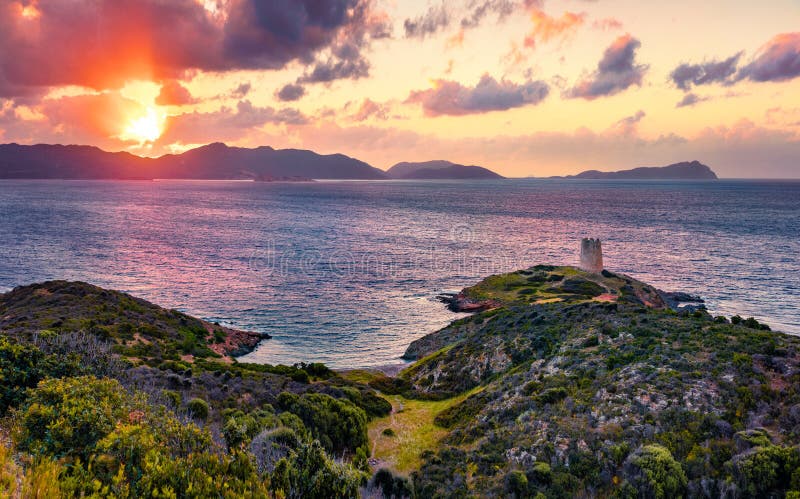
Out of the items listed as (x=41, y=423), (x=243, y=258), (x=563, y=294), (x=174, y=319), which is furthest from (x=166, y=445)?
(x=243, y=258)

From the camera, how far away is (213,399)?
2698 cm

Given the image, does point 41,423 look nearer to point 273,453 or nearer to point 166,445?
point 166,445

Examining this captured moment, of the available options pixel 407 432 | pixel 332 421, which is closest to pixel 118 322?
pixel 332 421

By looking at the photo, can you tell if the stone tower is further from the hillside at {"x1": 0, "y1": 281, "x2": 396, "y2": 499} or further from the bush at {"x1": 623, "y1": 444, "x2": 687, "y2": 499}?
the bush at {"x1": 623, "y1": 444, "x2": 687, "y2": 499}

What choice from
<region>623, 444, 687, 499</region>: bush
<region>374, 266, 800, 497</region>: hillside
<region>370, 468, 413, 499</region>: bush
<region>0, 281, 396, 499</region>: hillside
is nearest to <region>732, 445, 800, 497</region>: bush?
<region>374, 266, 800, 497</region>: hillside

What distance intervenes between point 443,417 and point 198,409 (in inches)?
613

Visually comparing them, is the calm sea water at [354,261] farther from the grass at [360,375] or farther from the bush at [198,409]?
the bush at [198,409]

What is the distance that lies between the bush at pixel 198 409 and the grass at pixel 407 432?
908 cm

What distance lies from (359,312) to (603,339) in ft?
124

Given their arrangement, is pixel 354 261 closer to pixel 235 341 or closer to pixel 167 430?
pixel 235 341

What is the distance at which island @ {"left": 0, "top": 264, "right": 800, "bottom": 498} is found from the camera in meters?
12.2

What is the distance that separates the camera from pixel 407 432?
2948 centimetres

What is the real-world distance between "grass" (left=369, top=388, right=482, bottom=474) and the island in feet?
0.54

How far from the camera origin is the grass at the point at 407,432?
2489cm
